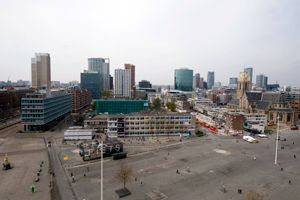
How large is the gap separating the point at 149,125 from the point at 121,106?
55.5 metres

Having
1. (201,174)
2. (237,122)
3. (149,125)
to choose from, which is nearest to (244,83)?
(237,122)

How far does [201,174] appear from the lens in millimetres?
38719

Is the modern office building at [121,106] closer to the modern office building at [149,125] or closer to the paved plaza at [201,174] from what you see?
the modern office building at [149,125]

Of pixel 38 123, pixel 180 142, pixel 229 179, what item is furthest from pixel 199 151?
pixel 38 123

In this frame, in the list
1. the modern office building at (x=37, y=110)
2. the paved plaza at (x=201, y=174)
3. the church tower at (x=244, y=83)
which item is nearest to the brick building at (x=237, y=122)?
the paved plaza at (x=201, y=174)

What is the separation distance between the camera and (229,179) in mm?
36625

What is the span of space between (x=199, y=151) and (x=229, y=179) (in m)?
17.2

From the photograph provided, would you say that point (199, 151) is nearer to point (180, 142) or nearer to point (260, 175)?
point (180, 142)

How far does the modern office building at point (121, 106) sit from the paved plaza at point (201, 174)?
66412mm

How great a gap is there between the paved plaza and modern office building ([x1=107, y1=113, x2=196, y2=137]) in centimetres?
1462

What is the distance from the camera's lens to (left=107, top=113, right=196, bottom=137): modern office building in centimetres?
6788

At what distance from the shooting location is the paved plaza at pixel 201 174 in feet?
104

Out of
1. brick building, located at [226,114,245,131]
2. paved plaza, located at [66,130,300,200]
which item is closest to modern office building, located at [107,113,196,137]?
paved plaza, located at [66,130,300,200]

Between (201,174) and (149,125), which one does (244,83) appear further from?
(201,174)
